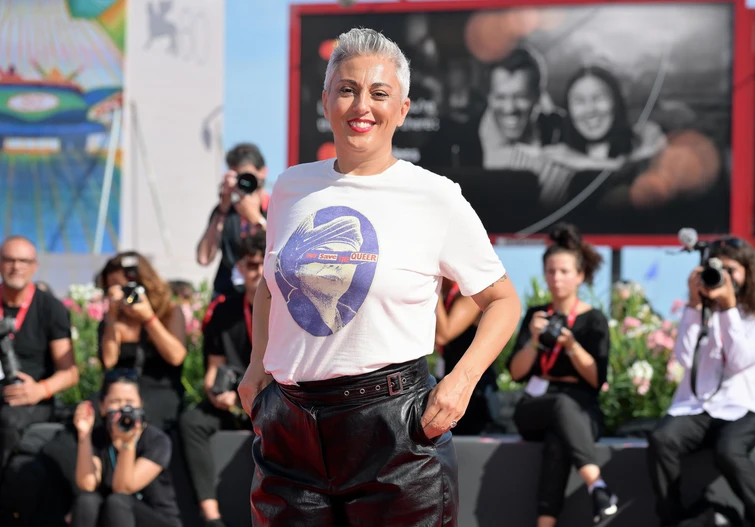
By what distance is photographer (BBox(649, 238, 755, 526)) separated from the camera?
5.16 meters

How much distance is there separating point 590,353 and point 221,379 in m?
1.96

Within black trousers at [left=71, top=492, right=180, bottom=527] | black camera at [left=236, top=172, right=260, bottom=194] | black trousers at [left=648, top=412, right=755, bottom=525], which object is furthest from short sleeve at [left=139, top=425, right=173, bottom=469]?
black trousers at [left=648, top=412, right=755, bottom=525]

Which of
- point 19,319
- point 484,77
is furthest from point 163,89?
point 19,319

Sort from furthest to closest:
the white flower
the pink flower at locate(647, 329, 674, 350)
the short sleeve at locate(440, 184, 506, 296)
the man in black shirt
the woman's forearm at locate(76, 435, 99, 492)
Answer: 1. the pink flower at locate(647, 329, 674, 350)
2. the white flower
3. the man in black shirt
4. the woman's forearm at locate(76, 435, 99, 492)
5. the short sleeve at locate(440, 184, 506, 296)

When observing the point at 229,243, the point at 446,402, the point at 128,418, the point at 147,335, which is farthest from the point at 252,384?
the point at 229,243

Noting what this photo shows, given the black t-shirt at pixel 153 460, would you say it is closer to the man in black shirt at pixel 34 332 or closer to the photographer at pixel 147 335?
the photographer at pixel 147 335

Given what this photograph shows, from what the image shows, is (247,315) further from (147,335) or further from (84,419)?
(84,419)

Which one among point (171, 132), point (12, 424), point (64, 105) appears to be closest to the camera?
point (12, 424)

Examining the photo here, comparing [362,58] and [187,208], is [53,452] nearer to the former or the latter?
[362,58]

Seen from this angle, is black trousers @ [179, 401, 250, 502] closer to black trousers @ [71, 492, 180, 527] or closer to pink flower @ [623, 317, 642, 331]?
black trousers @ [71, 492, 180, 527]

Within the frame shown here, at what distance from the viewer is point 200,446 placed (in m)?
5.73

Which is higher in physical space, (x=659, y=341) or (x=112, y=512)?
(x=659, y=341)

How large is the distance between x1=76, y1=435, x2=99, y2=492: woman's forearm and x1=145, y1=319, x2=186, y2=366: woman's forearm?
2.24 ft

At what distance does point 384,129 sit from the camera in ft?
8.65
